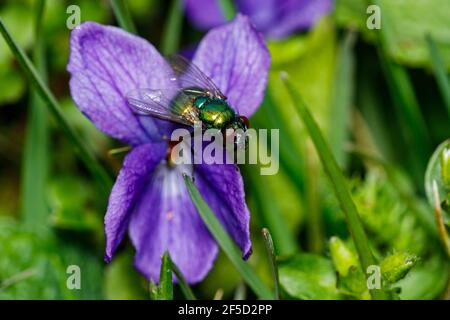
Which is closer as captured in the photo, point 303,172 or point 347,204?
point 347,204

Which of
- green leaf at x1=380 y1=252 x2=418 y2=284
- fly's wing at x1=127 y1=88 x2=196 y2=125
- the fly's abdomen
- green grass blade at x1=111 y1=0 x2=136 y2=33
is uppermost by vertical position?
green grass blade at x1=111 y1=0 x2=136 y2=33

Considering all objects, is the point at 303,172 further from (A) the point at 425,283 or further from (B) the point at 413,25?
(B) the point at 413,25

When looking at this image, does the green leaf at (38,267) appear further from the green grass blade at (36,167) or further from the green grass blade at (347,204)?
the green grass blade at (347,204)

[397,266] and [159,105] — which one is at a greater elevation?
[159,105]

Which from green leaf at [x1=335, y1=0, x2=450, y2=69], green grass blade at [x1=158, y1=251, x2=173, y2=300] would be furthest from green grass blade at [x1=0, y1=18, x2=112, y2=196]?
green leaf at [x1=335, y1=0, x2=450, y2=69]

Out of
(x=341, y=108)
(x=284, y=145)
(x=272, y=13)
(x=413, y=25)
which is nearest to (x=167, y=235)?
(x=284, y=145)

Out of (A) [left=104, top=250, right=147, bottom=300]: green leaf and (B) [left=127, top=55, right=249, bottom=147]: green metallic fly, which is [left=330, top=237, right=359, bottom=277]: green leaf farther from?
(A) [left=104, top=250, right=147, bottom=300]: green leaf

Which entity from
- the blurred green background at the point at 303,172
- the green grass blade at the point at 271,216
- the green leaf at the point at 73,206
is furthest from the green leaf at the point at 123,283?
the green grass blade at the point at 271,216
